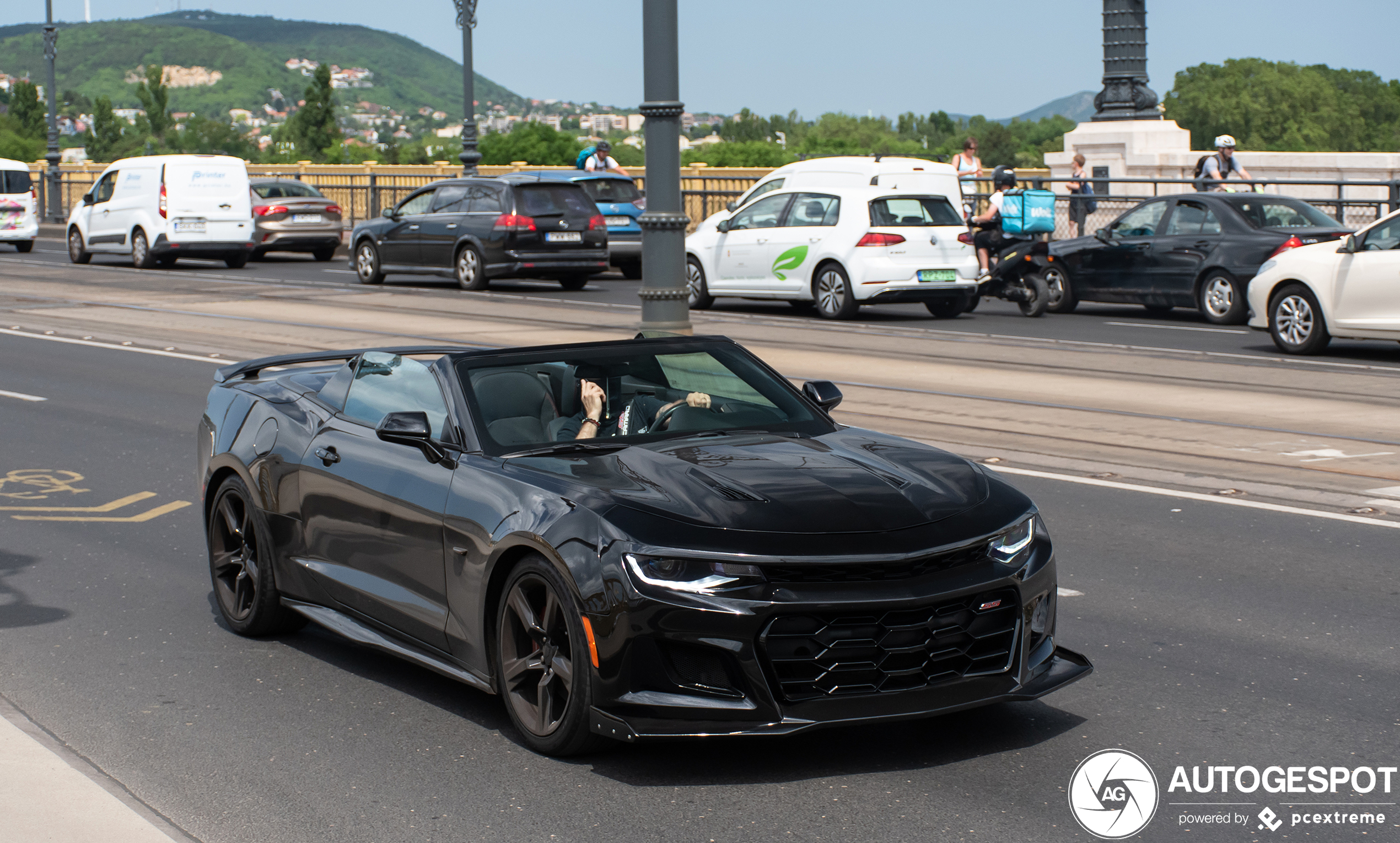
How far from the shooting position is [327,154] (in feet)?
301

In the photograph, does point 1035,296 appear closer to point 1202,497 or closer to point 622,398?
point 1202,497

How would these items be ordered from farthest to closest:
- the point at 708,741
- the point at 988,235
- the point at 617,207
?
the point at 617,207 → the point at 988,235 → the point at 708,741

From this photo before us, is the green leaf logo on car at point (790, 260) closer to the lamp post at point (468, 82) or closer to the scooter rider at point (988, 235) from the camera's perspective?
the scooter rider at point (988, 235)

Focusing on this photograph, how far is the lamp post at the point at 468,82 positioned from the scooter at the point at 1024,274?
1499 centimetres

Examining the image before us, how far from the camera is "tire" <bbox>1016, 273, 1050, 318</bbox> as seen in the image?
20.4m

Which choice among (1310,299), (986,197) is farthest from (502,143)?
(1310,299)

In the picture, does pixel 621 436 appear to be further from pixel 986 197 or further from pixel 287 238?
pixel 287 238

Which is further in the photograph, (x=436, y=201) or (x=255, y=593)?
(x=436, y=201)

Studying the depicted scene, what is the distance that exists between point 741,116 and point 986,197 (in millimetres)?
161147

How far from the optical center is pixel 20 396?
13.8 m

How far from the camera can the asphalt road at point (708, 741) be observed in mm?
4457

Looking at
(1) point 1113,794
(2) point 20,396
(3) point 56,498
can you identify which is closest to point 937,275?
(2) point 20,396

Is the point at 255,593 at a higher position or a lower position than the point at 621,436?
lower

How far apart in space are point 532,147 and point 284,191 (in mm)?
55132
